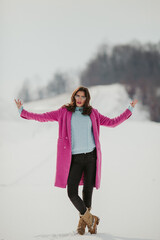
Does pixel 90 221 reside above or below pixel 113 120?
below

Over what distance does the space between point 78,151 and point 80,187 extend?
1501mm

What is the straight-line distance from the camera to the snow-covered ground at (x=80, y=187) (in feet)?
8.09

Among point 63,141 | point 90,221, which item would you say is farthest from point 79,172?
point 90,221

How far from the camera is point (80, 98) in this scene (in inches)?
81.2

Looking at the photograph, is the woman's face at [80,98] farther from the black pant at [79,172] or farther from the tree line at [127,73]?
the tree line at [127,73]

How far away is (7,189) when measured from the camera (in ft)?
12.4

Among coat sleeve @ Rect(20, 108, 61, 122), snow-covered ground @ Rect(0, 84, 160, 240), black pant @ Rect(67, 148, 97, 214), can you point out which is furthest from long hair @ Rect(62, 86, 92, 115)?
snow-covered ground @ Rect(0, 84, 160, 240)

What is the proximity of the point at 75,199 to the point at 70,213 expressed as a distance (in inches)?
38.1

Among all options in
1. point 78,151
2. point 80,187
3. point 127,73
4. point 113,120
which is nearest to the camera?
point 78,151

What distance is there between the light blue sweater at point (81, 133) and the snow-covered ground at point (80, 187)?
2.26 feet

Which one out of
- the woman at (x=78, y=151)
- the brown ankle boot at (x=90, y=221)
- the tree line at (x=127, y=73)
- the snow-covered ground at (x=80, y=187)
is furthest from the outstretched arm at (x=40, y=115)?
the tree line at (x=127, y=73)

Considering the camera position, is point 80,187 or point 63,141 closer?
point 63,141

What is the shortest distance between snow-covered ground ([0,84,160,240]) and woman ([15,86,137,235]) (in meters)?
0.29

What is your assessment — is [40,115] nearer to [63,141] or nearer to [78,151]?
[63,141]
